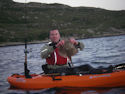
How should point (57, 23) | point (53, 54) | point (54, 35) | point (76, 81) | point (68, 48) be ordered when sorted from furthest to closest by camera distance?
1. point (57, 23)
2. point (53, 54)
3. point (54, 35)
4. point (76, 81)
5. point (68, 48)

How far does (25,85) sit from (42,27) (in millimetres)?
136606

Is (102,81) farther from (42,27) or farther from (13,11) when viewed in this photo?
(13,11)

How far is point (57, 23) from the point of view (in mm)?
158750

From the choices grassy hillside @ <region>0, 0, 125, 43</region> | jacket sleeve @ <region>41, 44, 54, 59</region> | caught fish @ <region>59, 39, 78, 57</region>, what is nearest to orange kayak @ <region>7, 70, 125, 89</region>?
jacket sleeve @ <region>41, 44, 54, 59</region>

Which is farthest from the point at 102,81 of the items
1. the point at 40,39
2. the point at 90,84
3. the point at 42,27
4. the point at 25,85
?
the point at 42,27

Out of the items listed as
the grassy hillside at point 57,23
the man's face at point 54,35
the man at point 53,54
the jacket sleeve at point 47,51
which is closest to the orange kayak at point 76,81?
the man at point 53,54

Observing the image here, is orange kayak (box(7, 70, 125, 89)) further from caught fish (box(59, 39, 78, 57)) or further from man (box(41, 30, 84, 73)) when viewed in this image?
caught fish (box(59, 39, 78, 57))

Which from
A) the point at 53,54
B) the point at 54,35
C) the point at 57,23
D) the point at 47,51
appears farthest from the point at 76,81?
the point at 57,23

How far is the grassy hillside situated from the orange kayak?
3808 inches

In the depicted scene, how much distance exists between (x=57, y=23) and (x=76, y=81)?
501 ft

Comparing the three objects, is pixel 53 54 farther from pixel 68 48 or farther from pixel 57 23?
pixel 57 23

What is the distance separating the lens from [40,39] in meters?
118

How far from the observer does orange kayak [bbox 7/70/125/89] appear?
752cm

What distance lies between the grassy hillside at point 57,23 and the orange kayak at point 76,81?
96.7 meters
